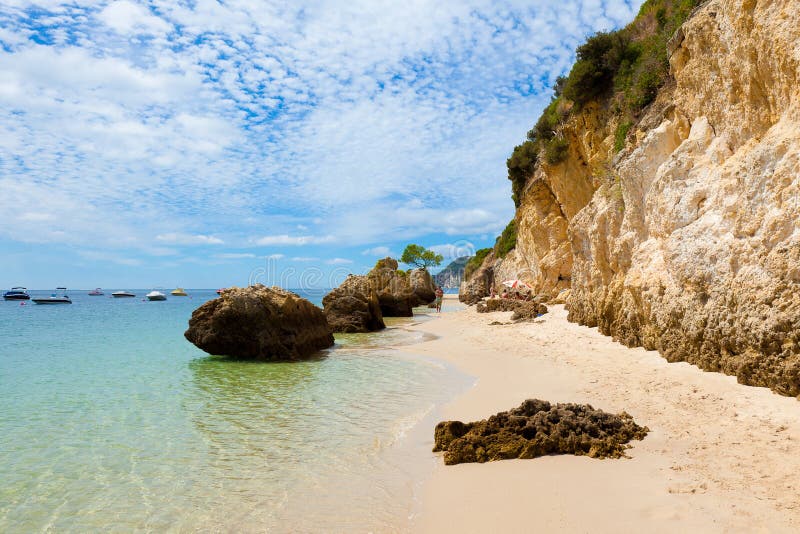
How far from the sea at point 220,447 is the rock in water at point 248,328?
220cm

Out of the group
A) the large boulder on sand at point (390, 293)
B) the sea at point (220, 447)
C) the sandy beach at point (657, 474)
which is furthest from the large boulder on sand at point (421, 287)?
the sandy beach at point (657, 474)

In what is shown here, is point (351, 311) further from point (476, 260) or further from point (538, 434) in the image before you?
point (476, 260)

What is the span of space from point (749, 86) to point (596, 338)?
7.55 m

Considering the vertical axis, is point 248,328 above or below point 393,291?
below

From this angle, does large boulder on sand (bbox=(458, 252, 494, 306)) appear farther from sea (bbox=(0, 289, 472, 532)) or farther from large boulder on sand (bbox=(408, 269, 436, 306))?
sea (bbox=(0, 289, 472, 532))

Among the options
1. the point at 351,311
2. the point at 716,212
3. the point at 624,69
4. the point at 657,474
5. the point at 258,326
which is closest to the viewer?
the point at 657,474

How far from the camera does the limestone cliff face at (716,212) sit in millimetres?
7180

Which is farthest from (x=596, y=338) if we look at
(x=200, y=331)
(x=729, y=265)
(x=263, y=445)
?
(x=200, y=331)

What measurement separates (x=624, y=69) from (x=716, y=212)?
46.8 feet

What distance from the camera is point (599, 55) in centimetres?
2209

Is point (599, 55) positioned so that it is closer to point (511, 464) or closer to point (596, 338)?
point (596, 338)

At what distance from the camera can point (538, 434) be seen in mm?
6031

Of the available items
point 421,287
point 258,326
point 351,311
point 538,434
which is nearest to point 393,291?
point 351,311

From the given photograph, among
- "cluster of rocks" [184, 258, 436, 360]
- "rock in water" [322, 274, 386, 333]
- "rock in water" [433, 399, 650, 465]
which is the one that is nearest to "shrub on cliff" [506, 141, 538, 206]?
"rock in water" [322, 274, 386, 333]
